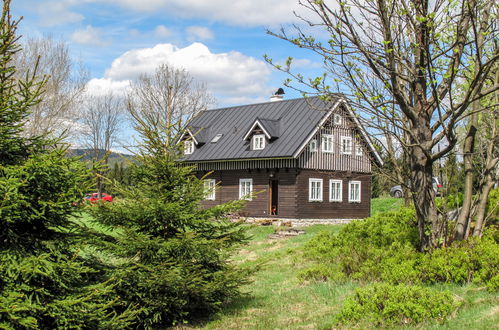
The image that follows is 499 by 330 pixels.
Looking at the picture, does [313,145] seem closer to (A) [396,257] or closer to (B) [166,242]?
(A) [396,257]

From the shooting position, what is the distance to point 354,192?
105 feet


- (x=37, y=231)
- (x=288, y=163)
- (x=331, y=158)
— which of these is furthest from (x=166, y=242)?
(x=331, y=158)

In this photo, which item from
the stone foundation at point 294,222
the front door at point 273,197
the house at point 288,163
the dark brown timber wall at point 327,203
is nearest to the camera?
the stone foundation at point 294,222

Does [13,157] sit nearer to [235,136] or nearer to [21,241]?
[21,241]

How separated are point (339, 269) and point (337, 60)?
15.7 ft

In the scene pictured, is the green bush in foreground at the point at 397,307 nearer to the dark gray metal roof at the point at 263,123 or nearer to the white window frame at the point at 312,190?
the dark gray metal roof at the point at 263,123

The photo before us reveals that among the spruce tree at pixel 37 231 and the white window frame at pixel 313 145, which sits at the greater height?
the white window frame at pixel 313 145

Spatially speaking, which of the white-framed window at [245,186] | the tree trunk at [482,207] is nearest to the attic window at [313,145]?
the white-framed window at [245,186]

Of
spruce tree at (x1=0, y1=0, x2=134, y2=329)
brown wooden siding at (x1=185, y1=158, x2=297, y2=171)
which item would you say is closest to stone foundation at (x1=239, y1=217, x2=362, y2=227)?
brown wooden siding at (x1=185, y1=158, x2=297, y2=171)

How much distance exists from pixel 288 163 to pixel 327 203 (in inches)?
155

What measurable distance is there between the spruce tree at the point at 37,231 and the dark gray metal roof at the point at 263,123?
20756mm

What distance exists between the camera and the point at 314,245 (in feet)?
47.3

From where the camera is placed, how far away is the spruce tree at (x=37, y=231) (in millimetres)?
5543

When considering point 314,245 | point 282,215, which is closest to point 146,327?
point 314,245
